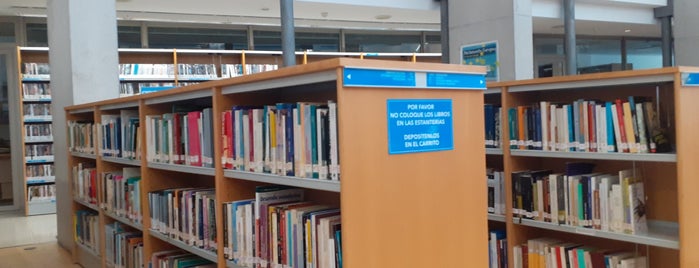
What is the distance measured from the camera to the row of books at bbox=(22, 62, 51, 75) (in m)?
8.83

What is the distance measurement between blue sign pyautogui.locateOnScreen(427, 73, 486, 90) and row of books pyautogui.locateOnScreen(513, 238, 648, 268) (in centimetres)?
155

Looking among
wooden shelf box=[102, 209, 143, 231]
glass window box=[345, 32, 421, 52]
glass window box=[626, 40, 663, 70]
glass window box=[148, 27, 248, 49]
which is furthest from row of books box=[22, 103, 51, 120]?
glass window box=[626, 40, 663, 70]

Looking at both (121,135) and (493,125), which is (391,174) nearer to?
(493,125)

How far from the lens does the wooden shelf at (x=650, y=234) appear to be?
9.71 feet

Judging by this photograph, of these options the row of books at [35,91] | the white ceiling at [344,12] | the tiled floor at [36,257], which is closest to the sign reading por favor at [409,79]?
the tiled floor at [36,257]

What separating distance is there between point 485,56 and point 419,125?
4.36 metres

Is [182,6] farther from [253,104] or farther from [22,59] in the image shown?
[253,104]

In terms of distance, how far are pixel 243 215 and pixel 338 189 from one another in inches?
31.4

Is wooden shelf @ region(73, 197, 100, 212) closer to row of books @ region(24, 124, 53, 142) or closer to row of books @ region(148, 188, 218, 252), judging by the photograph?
row of books @ region(148, 188, 218, 252)

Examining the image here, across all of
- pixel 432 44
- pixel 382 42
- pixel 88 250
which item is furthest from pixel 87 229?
pixel 432 44

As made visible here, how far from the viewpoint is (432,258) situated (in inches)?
84.7

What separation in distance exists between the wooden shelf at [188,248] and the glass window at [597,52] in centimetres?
1067

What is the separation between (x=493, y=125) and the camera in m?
3.86

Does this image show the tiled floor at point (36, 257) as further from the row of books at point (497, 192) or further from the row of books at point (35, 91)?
the row of books at point (497, 192)
